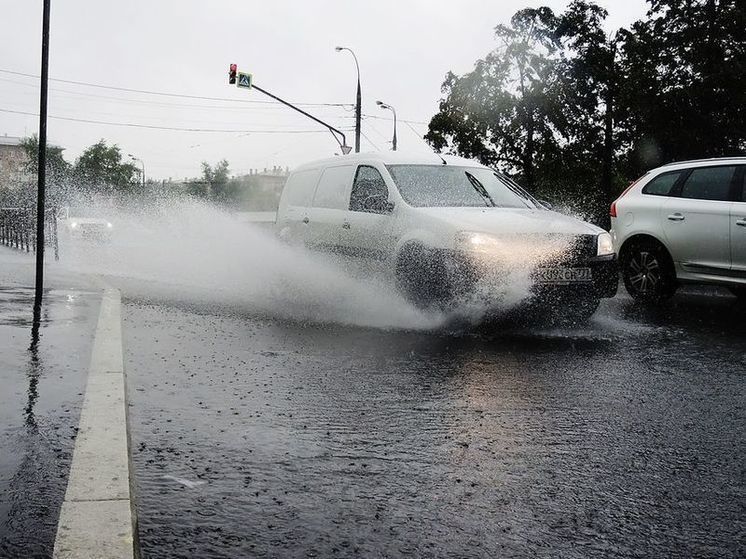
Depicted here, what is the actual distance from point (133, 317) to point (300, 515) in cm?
609

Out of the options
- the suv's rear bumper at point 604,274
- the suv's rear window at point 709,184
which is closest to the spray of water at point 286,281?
the suv's rear bumper at point 604,274

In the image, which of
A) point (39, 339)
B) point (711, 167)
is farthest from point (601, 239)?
point (39, 339)

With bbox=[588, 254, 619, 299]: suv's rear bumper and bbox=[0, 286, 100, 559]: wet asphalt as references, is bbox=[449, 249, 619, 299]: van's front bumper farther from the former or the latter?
bbox=[0, 286, 100, 559]: wet asphalt

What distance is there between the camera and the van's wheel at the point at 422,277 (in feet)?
25.6

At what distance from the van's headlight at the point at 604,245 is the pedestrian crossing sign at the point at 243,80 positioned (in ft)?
73.3

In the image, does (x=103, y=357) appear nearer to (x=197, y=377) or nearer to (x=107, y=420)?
(x=197, y=377)

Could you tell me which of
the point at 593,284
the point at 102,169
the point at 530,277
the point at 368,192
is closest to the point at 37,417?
the point at 530,277

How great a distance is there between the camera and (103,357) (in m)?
6.06

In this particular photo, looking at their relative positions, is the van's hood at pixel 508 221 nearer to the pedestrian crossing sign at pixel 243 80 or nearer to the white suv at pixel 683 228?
the white suv at pixel 683 228

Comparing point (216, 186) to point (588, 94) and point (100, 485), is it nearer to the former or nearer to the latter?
point (588, 94)

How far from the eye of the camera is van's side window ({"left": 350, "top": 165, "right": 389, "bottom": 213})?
8.95 metres

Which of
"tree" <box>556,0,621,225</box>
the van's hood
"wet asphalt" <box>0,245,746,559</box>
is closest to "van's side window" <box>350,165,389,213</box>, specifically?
the van's hood

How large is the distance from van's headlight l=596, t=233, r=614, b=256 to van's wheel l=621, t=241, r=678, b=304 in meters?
1.97

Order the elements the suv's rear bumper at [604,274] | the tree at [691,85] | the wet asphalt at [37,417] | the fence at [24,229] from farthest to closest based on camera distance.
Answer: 1. the tree at [691,85]
2. the fence at [24,229]
3. the suv's rear bumper at [604,274]
4. the wet asphalt at [37,417]
